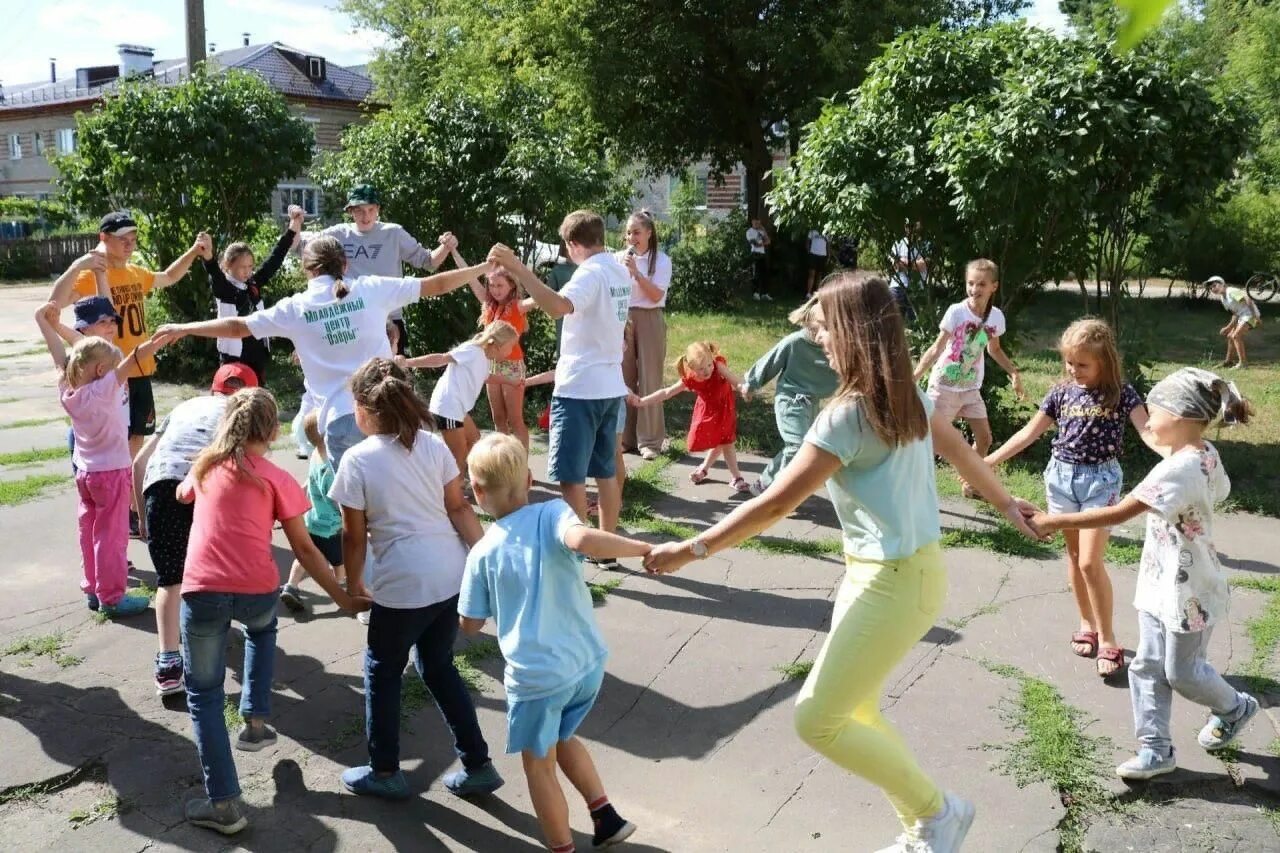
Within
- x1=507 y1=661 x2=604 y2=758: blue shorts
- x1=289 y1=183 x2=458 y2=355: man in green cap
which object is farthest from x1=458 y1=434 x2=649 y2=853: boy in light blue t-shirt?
x1=289 y1=183 x2=458 y2=355: man in green cap

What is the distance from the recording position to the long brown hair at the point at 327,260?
5.18 meters

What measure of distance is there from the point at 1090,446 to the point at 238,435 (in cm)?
367

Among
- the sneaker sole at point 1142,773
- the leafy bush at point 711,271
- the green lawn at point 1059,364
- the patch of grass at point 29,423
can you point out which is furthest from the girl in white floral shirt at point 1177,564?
the leafy bush at point 711,271

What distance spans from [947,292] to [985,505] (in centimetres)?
253

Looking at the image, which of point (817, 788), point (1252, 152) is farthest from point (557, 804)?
point (1252, 152)

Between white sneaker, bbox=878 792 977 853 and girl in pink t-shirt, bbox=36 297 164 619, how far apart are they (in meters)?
3.93

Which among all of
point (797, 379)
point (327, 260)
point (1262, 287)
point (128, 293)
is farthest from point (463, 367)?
point (1262, 287)

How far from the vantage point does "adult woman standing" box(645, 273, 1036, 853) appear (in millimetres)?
3119

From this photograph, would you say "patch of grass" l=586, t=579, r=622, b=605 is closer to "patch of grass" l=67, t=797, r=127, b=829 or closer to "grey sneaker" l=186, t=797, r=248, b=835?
"grey sneaker" l=186, t=797, r=248, b=835

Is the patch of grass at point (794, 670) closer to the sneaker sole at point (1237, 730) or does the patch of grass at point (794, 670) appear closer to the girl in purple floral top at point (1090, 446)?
the girl in purple floral top at point (1090, 446)

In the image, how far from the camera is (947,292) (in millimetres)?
9547

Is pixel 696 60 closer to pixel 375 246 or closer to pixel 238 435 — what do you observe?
pixel 375 246

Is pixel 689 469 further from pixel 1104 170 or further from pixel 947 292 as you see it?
pixel 1104 170

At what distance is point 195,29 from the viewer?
48.2ft
